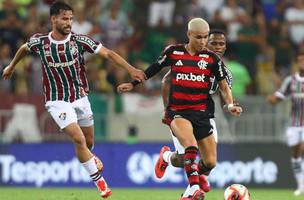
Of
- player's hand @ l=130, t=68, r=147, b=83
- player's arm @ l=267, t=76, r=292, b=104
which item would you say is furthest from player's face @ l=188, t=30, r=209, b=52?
player's arm @ l=267, t=76, r=292, b=104

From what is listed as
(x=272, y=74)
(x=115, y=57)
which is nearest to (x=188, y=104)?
(x=115, y=57)

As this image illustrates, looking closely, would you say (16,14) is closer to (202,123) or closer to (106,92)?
(106,92)

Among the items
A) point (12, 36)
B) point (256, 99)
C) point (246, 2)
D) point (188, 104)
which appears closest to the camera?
point (188, 104)

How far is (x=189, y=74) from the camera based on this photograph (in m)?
13.3

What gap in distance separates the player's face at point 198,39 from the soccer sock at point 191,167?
1337mm

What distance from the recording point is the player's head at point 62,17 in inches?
545

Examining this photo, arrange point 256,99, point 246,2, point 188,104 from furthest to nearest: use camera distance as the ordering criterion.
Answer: point 246,2
point 256,99
point 188,104

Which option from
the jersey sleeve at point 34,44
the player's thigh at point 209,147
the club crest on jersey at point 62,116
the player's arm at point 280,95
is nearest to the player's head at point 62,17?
the jersey sleeve at point 34,44

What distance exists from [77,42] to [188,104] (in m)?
1.85

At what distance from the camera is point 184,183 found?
68.4 ft

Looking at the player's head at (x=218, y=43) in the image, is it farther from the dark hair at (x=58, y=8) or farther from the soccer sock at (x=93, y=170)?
the soccer sock at (x=93, y=170)

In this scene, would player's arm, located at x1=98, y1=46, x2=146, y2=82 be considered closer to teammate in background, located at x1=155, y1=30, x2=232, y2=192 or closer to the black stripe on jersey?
the black stripe on jersey

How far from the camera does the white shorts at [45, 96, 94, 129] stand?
13969 millimetres

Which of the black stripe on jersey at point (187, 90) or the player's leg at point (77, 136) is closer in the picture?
the black stripe on jersey at point (187, 90)
